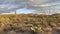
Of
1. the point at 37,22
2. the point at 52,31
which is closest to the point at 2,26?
the point at 37,22

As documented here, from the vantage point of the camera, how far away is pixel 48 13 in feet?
16.1

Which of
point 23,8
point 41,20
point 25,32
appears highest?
point 23,8

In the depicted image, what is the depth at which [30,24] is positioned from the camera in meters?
4.55

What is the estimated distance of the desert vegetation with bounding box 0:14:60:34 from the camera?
4422 millimetres

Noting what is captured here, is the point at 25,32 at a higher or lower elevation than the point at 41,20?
lower

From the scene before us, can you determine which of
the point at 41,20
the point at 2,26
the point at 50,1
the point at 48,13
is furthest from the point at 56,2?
the point at 2,26

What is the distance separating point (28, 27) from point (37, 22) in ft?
1.08

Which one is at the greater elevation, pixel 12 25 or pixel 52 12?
pixel 52 12

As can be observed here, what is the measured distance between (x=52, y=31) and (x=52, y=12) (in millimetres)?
776

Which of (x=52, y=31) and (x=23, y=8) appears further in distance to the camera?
(x=23, y=8)

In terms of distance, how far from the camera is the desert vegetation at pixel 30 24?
14.5 feet

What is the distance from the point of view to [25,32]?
442cm

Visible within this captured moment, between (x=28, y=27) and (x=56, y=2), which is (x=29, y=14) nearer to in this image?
(x=28, y=27)

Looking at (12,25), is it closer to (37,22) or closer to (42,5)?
(37,22)
